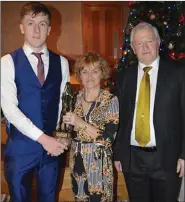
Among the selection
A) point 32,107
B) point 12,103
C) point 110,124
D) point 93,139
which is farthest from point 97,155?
point 12,103

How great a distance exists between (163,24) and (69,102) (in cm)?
170

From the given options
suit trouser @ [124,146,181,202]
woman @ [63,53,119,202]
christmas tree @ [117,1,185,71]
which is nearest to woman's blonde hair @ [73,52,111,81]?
woman @ [63,53,119,202]

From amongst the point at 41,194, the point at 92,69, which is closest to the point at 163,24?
the point at 92,69

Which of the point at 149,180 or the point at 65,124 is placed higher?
the point at 65,124

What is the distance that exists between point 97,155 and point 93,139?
10cm

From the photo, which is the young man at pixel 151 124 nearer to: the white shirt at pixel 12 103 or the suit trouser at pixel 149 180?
the suit trouser at pixel 149 180

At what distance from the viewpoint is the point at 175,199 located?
1.99 metres

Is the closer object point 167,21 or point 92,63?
point 92,63

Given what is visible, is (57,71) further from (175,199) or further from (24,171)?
(175,199)

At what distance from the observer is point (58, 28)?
6477 mm

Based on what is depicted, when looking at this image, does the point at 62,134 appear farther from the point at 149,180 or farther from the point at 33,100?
the point at 149,180

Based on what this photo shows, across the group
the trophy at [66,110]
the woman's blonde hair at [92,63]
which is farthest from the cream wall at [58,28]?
the trophy at [66,110]

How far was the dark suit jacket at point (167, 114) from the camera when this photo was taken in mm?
1892

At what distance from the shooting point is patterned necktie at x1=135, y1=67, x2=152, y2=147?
6.37 ft
